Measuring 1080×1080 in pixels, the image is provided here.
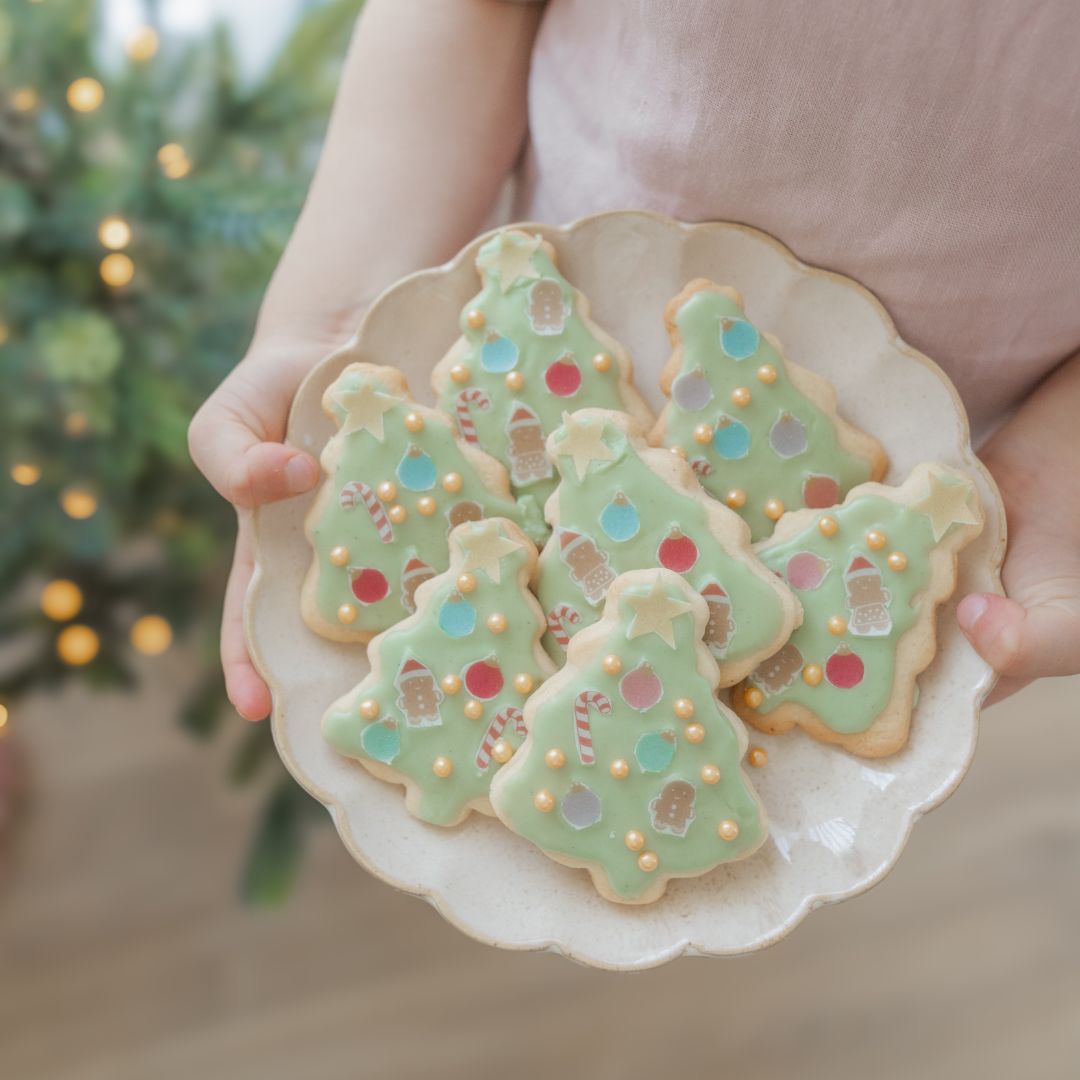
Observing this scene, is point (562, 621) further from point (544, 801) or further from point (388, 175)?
point (388, 175)

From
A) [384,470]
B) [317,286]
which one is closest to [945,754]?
[384,470]

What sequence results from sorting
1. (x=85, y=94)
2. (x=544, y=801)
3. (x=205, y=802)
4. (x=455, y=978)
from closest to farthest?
(x=544, y=801) → (x=85, y=94) → (x=455, y=978) → (x=205, y=802)

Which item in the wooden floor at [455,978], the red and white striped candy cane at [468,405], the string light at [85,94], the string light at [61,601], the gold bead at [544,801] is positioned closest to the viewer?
the gold bead at [544,801]

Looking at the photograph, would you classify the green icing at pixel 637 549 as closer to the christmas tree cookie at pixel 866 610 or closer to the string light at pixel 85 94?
the christmas tree cookie at pixel 866 610

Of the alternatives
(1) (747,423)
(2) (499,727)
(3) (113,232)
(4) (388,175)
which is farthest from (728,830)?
(3) (113,232)

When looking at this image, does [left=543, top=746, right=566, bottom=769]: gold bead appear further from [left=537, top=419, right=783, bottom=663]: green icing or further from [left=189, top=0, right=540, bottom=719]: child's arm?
[left=189, top=0, right=540, bottom=719]: child's arm

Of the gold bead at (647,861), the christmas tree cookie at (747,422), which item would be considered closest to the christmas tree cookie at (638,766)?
the gold bead at (647,861)

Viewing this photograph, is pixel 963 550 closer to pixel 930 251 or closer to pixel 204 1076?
pixel 930 251
